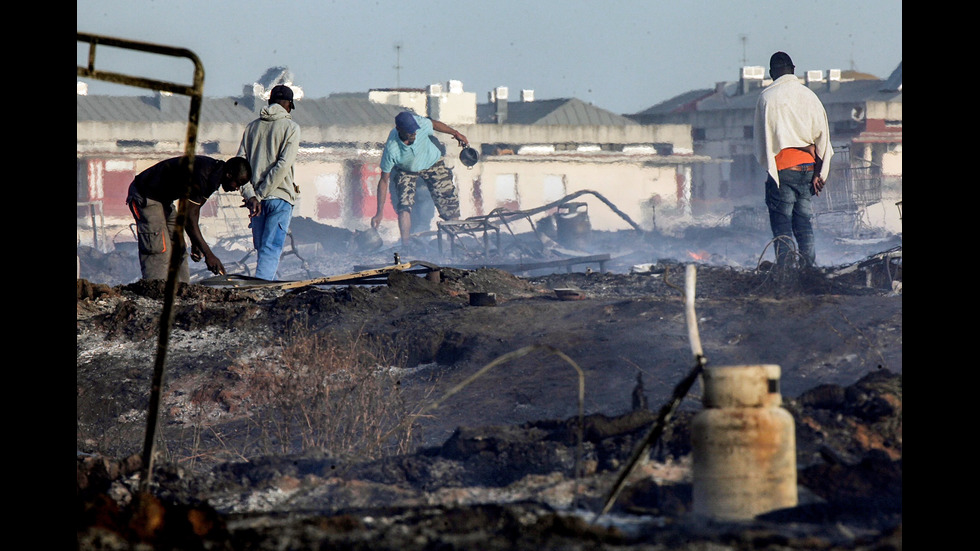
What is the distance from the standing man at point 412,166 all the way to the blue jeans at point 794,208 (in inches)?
257

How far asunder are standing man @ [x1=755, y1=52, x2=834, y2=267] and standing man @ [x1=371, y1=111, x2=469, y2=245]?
6.43m

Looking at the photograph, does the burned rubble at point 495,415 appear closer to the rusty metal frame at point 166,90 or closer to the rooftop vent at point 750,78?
the rusty metal frame at point 166,90

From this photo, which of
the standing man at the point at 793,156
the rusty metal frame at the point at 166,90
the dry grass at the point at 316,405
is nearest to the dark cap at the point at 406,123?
the standing man at the point at 793,156

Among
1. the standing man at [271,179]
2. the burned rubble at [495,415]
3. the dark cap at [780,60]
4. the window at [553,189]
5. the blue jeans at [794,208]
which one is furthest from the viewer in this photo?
the window at [553,189]

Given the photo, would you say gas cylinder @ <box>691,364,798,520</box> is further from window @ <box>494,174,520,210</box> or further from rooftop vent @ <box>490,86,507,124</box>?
rooftop vent @ <box>490,86,507,124</box>

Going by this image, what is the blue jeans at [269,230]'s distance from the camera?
882cm

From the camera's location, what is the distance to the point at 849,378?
18.4 feet

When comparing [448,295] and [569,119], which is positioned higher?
[569,119]

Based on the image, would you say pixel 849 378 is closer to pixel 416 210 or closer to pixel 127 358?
pixel 127 358

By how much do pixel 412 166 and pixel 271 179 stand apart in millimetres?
8106

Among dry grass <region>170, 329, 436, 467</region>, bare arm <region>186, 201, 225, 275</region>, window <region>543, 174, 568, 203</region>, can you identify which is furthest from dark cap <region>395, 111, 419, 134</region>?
window <region>543, 174, 568, 203</region>
